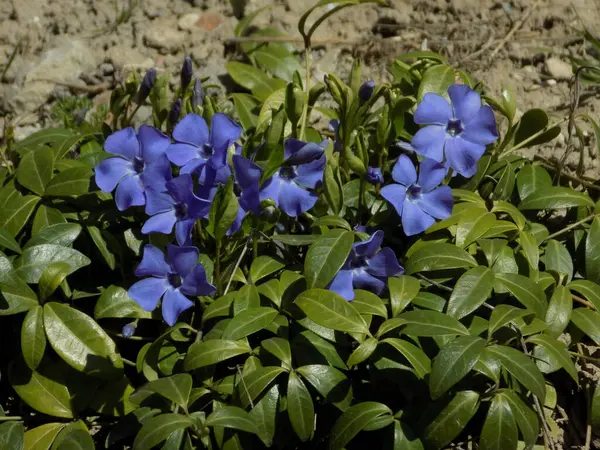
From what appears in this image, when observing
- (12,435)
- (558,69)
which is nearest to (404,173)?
(12,435)

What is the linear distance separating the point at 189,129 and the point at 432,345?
718 mm

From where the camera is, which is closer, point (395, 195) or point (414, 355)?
point (414, 355)

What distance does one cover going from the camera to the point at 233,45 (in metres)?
3.13

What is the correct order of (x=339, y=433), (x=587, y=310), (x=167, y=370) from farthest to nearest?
(x=587, y=310), (x=167, y=370), (x=339, y=433)

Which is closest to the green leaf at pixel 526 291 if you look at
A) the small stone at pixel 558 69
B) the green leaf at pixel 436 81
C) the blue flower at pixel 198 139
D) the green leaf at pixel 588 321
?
the green leaf at pixel 588 321

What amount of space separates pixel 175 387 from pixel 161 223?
36cm

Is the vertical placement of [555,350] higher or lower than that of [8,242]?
lower

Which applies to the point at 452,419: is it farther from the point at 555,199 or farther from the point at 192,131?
the point at 192,131

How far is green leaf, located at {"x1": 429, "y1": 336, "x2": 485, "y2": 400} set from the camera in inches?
59.7

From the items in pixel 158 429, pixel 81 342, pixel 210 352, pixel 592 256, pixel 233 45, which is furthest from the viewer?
pixel 233 45

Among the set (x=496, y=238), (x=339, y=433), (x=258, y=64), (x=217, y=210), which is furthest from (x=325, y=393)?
(x=258, y=64)

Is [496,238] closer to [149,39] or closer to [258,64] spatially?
[258,64]

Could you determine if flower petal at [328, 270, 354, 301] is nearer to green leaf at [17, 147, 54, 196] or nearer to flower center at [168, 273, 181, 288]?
flower center at [168, 273, 181, 288]

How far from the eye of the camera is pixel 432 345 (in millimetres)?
1700
